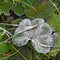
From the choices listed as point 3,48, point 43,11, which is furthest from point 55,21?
point 3,48

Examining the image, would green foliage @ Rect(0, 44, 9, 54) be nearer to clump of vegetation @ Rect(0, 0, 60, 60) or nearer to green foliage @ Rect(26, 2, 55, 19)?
clump of vegetation @ Rect(0, 0, 60, 60)

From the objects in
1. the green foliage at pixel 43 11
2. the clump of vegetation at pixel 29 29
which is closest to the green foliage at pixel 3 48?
the clump of vegetation at pixel 29 29

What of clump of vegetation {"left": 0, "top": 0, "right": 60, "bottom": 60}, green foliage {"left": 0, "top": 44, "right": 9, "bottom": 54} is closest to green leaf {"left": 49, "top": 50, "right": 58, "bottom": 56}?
clump of vegetation {"left": 0, "top": 0, "right": 60, "bottom": 60}

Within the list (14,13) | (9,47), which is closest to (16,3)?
(14,13)

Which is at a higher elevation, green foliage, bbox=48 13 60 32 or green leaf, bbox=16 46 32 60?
green foliage, bbox=48 13 60 32

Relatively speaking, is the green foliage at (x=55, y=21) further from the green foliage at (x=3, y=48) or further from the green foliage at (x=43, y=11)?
the green foliage at (x=3, y=48)

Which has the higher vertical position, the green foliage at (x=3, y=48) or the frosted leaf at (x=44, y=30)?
the frosted leaf at (x=44, y=30)

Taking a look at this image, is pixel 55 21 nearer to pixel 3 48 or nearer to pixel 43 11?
pixel 43 11

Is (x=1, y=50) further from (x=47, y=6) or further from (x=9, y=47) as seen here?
(x=47, y=6)
